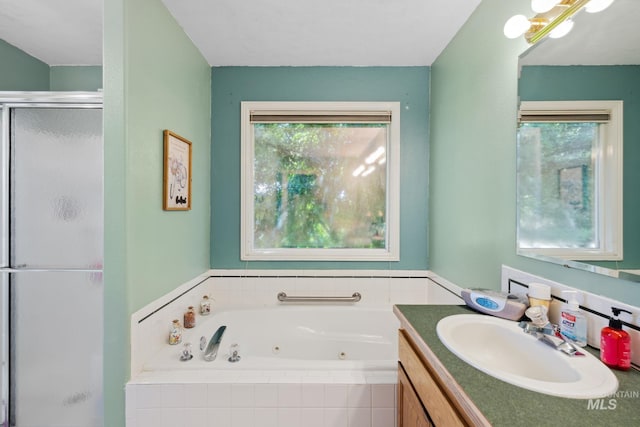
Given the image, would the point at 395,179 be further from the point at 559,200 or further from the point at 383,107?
the point at 559,200

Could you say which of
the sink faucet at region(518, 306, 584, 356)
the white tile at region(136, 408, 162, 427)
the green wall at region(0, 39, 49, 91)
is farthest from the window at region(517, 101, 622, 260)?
the green wall at region(0, 39, 49, 91)

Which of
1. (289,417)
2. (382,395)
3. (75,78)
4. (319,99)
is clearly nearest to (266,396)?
(289,417)

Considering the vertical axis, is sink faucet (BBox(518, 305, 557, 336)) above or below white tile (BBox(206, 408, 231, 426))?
above

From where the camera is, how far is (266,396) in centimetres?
→ 127

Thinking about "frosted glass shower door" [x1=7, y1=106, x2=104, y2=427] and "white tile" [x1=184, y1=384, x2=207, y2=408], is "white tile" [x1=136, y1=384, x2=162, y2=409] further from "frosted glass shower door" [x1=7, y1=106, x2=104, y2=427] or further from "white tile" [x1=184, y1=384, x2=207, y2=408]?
"frosted glass shower door" [x1=7, y1=106, x2=104, y2=427]

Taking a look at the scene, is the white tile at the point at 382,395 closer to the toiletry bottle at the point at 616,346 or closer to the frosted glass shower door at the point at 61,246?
the toiletry bottle at the point at 616,346

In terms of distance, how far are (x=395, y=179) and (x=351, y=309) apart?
3.49 ft

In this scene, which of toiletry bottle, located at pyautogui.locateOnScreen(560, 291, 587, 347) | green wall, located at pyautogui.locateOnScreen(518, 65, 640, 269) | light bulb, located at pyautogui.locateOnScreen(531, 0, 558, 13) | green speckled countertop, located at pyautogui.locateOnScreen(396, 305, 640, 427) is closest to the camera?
green speckled countertop, located at pyautogui.locateOnScreen(396, 305, 640, 427)

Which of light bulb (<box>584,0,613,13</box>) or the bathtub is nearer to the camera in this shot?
light bulb (<box>584,0,613,13</box>)

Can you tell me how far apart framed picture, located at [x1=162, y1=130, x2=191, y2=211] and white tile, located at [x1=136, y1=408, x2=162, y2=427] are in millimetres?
967

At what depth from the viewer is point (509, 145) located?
130 centimetres

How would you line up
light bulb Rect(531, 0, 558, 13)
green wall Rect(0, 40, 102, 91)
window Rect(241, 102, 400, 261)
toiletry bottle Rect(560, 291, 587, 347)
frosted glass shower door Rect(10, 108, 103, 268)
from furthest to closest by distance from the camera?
window Rect(241, 102, 400, 261)
green wall Rect(0, 40, 102, 91)
frosted glass shower door Rect(10, 108, 103, 268)
light bulb Rect(531, 0, 558, 13)
toiletry bottle Rect(560, 291, 587, 347)

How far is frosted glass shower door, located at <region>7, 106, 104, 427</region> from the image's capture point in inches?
54.9

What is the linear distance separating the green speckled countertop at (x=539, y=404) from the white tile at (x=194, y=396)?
1080mm
